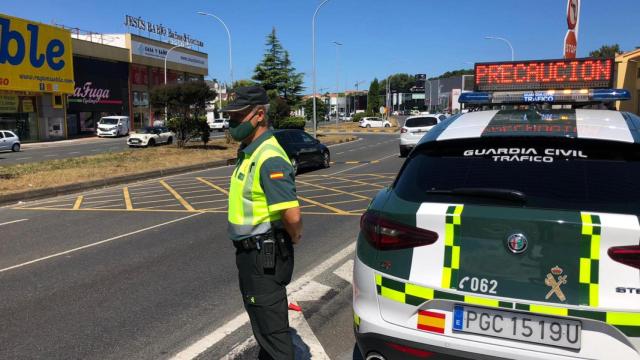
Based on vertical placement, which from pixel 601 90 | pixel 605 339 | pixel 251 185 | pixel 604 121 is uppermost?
pixel 601 90

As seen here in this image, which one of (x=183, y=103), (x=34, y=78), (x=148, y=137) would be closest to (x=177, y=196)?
(x=183, y=103)

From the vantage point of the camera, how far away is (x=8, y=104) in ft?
131

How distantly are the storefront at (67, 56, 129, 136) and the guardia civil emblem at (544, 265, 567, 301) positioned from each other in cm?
5120

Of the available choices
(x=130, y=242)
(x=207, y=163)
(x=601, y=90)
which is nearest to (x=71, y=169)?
(x=207, y=163)

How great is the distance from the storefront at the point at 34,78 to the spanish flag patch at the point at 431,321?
43310mm

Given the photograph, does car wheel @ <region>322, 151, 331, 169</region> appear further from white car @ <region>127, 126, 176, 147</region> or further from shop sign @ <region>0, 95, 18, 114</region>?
shop sign @ <region>0, 95, 18, 114</region>

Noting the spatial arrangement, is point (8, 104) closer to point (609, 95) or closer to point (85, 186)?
point (85, 186)

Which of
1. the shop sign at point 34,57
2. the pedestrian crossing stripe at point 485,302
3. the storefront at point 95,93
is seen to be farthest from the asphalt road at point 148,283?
the storefront at point 95,93

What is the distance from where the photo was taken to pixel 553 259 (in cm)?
→ 222

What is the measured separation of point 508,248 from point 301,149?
563 inches

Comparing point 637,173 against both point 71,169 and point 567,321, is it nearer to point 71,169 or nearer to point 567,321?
point 567,321

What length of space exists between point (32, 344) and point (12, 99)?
4349 cm

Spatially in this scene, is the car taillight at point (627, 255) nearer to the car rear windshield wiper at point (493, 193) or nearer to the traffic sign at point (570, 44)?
the car rear windshield wiper at point (493, 193)

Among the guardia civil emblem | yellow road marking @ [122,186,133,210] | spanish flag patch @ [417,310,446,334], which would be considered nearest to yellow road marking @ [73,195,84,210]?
yellow road marking @ [122,186,133,210]
